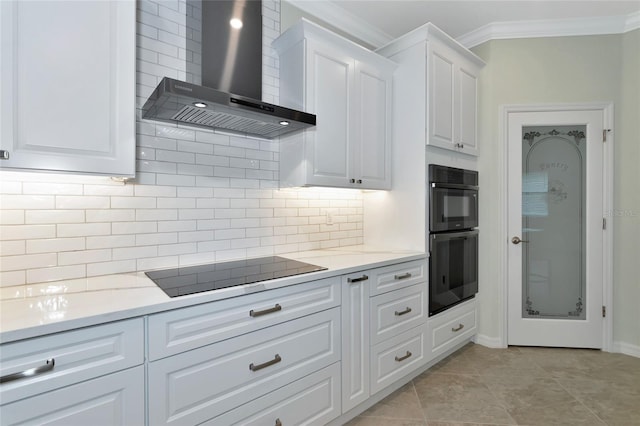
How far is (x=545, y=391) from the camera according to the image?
2305mm

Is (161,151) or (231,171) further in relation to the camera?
(231,171)

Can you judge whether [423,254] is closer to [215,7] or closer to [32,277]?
[215,7]

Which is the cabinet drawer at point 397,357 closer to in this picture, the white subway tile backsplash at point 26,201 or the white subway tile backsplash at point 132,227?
the white subway tile backsplash at point 132,227

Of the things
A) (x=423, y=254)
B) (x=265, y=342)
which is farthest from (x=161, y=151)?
(x=423, y=254)

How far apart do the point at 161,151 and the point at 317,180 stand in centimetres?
96

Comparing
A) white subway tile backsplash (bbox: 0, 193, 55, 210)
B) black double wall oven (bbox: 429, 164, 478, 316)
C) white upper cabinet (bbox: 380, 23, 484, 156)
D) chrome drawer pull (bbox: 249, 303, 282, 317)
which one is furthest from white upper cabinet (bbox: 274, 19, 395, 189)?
white subway tile backsplash (bbox: 0, 193, 55, 210)

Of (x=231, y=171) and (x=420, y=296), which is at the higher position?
(x=231, y=171)

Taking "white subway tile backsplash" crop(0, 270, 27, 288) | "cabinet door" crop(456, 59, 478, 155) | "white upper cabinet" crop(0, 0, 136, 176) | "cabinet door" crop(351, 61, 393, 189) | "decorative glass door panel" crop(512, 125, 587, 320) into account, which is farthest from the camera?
"decorative glass door panel" crop(512, 125, 587, 320)

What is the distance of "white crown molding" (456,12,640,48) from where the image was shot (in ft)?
9.37

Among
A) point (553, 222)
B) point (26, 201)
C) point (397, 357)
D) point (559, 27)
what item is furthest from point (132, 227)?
point (559, 27)

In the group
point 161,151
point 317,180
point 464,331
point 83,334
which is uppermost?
point 161,151

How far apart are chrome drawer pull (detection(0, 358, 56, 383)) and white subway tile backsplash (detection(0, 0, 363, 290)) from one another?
0.47m

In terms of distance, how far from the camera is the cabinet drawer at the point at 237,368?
4.13 feet

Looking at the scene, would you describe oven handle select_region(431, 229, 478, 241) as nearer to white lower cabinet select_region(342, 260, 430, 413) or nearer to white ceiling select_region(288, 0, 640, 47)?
white lower cabinet select_region(342, 260, 430, 413)
